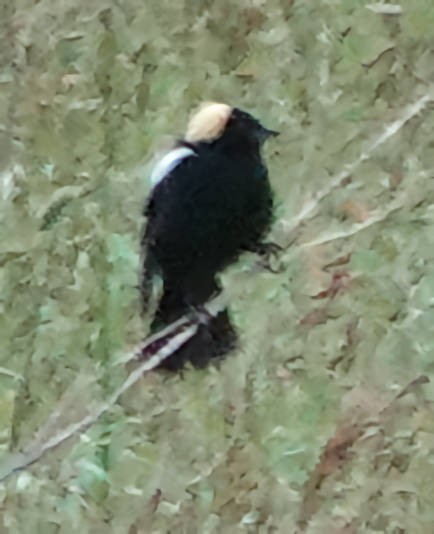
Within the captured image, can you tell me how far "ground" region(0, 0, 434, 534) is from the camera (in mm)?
638

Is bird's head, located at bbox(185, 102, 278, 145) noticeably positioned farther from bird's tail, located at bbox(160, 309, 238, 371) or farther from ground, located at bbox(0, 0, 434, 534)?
bird's tail, located at bbox(160, 309, 238, 371)

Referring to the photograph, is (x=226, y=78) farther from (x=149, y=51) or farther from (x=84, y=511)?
(x=84, y=511)

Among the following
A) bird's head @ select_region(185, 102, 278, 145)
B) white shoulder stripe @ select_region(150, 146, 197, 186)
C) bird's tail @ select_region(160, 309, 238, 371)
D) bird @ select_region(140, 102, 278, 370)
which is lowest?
bird's tail @ select_region(160, 309, 238, 371)

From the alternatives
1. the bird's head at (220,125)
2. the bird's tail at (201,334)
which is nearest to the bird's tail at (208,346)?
the bird's tail at (201,334)

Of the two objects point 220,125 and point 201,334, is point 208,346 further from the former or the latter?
point 220,125

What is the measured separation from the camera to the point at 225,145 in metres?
0.63

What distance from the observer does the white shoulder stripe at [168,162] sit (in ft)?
2.07

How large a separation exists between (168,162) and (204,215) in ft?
0.13

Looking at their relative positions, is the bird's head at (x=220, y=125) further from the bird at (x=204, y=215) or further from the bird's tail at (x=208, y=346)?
the bird's tail at (x=208, y=346)

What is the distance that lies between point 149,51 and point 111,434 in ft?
0.77

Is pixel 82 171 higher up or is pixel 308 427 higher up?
pixel 82 171

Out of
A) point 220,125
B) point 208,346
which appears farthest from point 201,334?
point 220,125

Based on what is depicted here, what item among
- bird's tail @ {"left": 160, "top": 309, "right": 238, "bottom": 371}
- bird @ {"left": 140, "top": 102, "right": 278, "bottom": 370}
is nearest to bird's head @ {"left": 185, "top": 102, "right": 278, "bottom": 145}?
bird @ {"left": 140, "top": 102, "right": 278, "bottom": 370}

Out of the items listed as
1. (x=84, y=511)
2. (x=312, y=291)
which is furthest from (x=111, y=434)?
(x=312, y=291)
